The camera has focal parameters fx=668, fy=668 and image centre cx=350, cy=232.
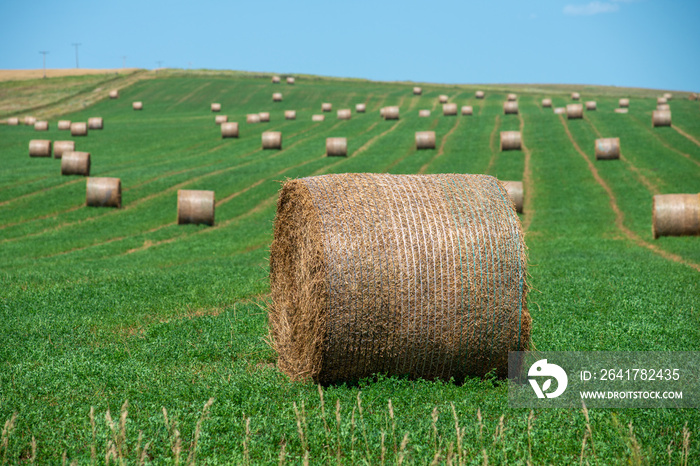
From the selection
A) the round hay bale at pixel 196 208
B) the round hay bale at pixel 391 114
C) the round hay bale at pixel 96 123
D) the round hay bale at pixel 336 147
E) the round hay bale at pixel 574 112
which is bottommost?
the round hay bale at pixel 196 208

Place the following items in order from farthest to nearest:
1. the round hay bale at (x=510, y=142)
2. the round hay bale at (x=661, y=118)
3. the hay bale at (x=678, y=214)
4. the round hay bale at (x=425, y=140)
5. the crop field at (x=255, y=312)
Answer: the round hay bale at (x=661, y=118) → the round hay bale at (x=425, y=140) → the round hay bale at (x=510, y=142) → the hay bale at (x=678, y=214) → the crop field at (x=255, y=312)

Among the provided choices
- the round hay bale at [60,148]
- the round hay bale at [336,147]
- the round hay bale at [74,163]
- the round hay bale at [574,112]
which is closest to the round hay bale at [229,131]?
the round hay bale at [60,148]

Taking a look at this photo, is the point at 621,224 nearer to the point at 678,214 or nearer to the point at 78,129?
the point at 678,214

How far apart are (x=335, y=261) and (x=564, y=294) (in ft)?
23.1

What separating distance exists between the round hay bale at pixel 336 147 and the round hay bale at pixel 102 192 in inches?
580

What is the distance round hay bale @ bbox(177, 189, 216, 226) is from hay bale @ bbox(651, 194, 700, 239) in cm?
1621

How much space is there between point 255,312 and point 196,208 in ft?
48.3


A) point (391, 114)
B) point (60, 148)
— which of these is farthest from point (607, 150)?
point (60, 148)

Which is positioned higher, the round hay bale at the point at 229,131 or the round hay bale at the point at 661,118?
the round hay bale at the point at 661,118

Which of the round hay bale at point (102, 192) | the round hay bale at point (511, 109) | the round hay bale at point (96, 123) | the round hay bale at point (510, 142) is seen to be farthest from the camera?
the round hay bale at point (511, 109)

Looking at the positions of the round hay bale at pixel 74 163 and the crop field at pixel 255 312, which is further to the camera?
the round hay bale at pixel 74 163

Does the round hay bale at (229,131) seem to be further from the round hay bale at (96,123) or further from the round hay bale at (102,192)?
the round hay bale at (102,192)

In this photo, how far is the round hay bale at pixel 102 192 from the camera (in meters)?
28.8

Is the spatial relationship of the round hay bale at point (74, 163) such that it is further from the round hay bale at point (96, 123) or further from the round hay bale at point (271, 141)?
the round hay bale at point (96, 123)
